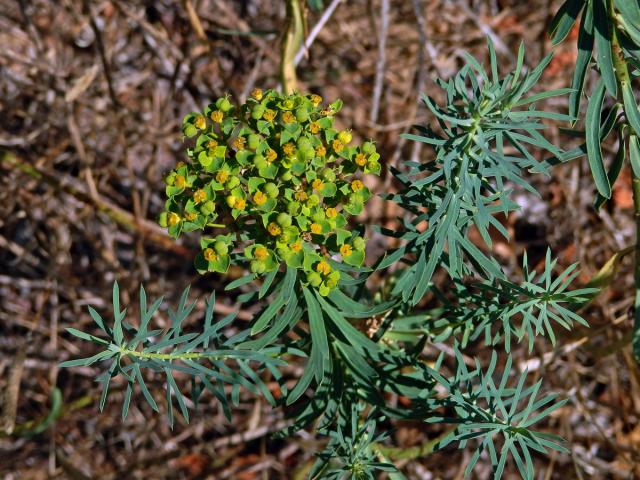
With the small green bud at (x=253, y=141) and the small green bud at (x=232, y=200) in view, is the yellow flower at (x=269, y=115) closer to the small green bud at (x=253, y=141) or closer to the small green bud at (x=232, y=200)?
the small green bud at (x=253, y=141)

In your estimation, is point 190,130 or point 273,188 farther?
point 190,130

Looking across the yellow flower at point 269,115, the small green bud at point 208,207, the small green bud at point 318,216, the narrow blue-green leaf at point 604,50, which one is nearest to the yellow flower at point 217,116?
the yellow flower at point 269,115

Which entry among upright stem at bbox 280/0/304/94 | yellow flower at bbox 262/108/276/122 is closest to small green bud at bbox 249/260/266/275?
yellow flower at bbox 262/108/276/122

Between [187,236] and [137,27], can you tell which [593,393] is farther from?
[137,27]

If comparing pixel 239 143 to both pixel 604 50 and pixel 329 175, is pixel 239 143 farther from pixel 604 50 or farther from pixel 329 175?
pixel 604 50

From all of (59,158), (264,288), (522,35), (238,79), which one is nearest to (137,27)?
(238,79)

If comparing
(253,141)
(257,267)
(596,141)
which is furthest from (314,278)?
(596,141)

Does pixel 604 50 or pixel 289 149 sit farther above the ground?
pixel 604 50
